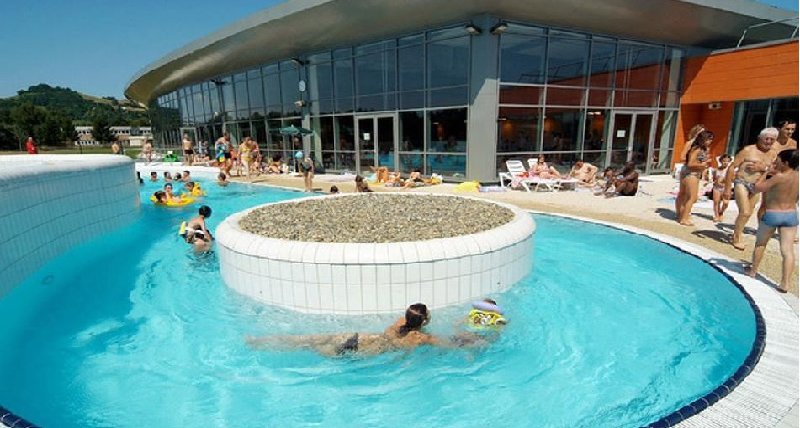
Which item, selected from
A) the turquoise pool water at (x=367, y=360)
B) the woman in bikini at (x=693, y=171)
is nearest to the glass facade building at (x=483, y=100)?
the woman in bikini at (x=693, y=171)

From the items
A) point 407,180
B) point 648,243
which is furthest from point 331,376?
point 407,180

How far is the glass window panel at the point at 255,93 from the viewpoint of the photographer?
2038 cm

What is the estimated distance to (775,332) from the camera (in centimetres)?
358

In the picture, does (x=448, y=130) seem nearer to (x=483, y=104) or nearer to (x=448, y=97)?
(x=448, y=97)

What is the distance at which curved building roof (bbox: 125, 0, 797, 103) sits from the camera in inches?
469

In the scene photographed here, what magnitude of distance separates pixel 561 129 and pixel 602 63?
2.83 m

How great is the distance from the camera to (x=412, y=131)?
49.5 ft

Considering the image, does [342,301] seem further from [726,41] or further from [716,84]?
[726,41]

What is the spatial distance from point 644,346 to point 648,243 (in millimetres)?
3234

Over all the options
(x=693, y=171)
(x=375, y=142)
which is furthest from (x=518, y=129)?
(x=693, y=171)

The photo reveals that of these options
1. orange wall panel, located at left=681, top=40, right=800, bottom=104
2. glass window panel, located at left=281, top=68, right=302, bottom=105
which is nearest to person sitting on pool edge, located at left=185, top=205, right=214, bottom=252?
glass window panel, located at left=281, top=68, right=302, bottom=105

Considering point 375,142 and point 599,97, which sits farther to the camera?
point 375,142

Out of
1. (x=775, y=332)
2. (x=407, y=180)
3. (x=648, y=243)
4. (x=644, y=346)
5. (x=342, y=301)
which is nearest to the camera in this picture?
(x=775, y=332)

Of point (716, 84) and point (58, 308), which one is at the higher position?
point (716, 84)
